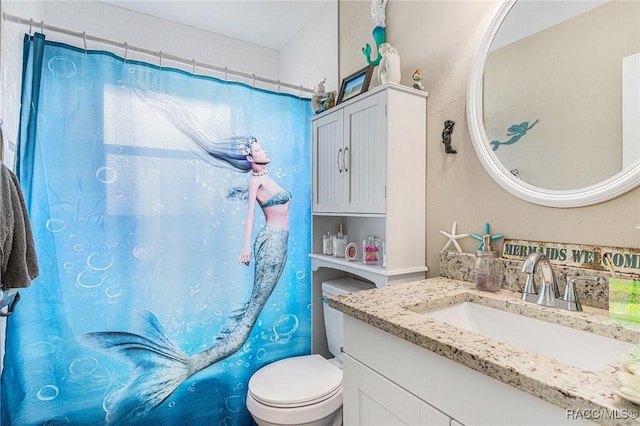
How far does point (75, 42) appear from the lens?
2098mm

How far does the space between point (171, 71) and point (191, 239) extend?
845 mm

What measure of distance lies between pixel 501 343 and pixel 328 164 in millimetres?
1278

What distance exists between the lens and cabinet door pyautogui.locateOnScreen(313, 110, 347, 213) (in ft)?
5.56

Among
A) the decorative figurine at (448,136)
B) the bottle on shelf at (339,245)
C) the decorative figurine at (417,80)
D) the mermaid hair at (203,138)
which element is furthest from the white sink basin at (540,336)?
the mermaid hair at (203,138)

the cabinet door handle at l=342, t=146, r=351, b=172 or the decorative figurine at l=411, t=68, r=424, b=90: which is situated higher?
the decorative figurine at l=411, t=68, r=424, b=90

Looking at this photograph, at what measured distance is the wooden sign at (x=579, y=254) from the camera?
2.88 feet

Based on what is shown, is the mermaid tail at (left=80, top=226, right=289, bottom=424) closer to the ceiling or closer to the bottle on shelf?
the bottle on shelf

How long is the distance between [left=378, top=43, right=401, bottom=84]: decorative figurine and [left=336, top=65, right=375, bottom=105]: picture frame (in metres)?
0.14

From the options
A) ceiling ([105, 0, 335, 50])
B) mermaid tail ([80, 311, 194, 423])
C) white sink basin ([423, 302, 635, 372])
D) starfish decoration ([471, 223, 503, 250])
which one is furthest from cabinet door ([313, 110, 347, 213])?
mermaid tail ([80, 311, 194, 423])

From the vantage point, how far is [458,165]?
1.34 meters

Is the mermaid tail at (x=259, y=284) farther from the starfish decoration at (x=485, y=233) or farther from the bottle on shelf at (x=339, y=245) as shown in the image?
the starfish decoration at (x=485, y=233)

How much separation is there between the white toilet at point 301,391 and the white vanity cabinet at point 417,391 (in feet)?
1.36

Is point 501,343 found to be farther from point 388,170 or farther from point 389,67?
point 389,67

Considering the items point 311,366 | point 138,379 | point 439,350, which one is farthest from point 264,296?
point 439,350
